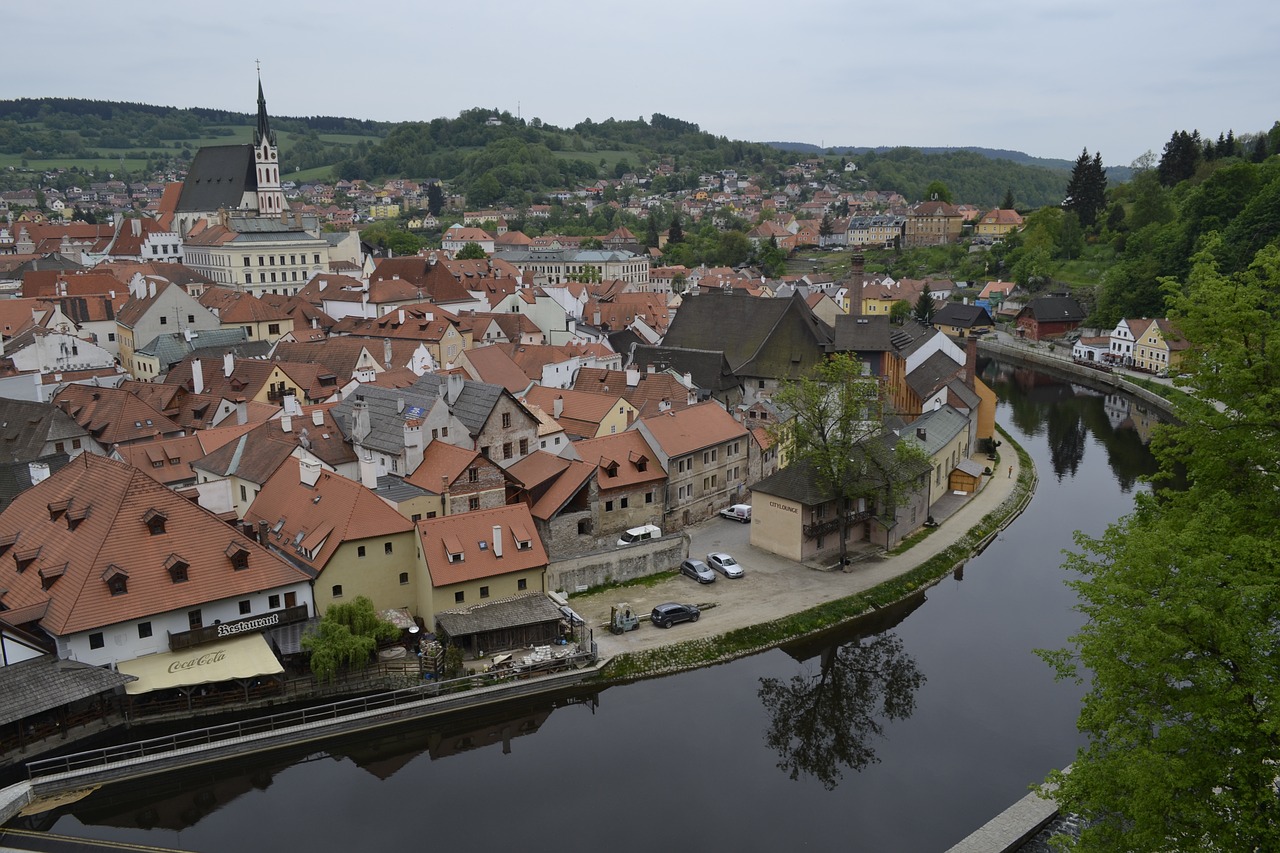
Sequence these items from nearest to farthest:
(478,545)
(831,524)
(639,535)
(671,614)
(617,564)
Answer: (478,545)
(671,614)
(617,564)
(639,535)
(831,524)

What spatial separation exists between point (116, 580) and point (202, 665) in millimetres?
3357

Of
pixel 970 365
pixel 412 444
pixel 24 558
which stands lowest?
pixel 24 558

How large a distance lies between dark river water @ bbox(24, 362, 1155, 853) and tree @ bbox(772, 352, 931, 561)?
6170 mm

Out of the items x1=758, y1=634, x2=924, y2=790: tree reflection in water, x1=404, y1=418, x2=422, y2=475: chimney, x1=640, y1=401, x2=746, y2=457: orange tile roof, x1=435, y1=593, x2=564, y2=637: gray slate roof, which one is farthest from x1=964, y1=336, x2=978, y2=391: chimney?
x1=435, y1=593, x2=564, y2=637: gray slate roof

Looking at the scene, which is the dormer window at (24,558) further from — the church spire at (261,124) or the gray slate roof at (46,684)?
the church spire at (261,124)

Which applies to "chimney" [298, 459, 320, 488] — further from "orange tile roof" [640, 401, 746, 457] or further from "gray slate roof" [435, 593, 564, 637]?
"orange tile roof" [640, 401, 746, 457]

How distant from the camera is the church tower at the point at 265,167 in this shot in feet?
352

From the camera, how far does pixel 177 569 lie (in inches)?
1071

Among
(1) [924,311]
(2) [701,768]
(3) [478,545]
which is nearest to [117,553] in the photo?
(3) [478,545]

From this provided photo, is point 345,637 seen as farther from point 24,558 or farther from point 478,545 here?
point 24,558

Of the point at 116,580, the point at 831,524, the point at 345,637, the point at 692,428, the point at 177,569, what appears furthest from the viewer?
the point at 692,428

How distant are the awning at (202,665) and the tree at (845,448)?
2162cm

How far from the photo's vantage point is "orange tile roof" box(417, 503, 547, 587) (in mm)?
30609

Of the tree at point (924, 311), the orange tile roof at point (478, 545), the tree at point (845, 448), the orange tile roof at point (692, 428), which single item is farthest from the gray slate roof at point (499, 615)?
the tree at point (924, 311)
